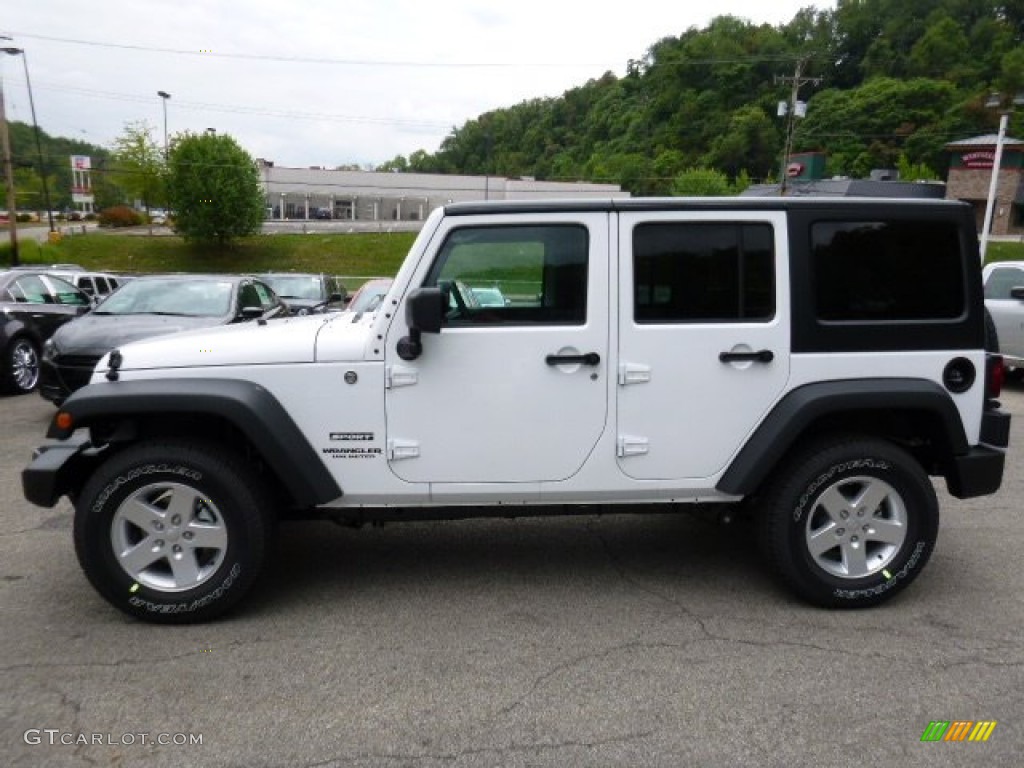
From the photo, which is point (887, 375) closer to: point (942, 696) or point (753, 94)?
point (942, 696)

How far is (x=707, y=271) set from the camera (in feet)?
11.7

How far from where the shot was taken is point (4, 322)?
9.49 meters

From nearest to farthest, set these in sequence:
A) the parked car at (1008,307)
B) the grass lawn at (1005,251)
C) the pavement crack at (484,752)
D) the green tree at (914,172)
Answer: the pavement crack at (484,752) → the parked car at (1008,307) → the grass lawn at (1005,251) → the green tree at (914,172)

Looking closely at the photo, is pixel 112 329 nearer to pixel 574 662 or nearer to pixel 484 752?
pixel 574 662

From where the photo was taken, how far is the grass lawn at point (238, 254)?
4222 centimetres

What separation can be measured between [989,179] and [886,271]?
66.4m

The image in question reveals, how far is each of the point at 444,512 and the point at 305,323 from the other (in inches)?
51.7

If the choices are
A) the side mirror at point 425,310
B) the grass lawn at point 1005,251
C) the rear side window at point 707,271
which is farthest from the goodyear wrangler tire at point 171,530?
the grass lawn at point 1005,251

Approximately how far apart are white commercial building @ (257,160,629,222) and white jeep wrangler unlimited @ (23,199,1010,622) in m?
74.8

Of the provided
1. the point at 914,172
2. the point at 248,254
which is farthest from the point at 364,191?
the point at 914,172

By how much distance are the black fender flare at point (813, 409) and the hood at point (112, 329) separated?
5.70m

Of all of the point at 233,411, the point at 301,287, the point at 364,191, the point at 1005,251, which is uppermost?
the point at 364,191

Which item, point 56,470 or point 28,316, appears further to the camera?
point 28,316

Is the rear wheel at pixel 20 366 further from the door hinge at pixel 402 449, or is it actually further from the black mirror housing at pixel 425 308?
the black mirror housing at pixel 425 308
